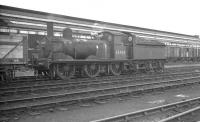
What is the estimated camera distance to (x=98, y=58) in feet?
49.3

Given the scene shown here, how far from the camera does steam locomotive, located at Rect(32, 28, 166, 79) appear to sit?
1294 centimetres

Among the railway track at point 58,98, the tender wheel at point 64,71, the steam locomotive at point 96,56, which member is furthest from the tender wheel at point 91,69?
the railway track at point 58,98

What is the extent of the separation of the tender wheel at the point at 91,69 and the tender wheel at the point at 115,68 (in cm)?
140

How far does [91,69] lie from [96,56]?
1076 millimetres

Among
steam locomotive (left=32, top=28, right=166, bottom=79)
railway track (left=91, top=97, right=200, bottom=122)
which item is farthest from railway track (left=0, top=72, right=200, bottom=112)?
steam locomotive (left=32, top=28, right=166, bottom=79)

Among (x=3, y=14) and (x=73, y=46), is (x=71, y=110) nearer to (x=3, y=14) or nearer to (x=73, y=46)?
(x=73, y=46)

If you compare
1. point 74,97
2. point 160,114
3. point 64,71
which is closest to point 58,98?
point 74,97

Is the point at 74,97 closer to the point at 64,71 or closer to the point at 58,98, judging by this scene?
the point at 58,98

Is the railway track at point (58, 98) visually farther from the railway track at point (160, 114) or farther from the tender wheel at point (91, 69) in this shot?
the tender wheel at point (91, 69)

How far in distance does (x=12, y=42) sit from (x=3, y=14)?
2772 mm

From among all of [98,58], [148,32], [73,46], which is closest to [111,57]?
[98,58]

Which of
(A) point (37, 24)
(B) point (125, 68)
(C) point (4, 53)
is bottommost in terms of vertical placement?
(B) point (125, 68)

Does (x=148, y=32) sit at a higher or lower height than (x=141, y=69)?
higher

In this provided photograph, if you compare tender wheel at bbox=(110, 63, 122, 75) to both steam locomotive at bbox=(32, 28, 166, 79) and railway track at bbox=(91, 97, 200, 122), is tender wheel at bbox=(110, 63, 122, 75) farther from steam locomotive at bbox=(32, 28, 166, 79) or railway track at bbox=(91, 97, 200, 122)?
railway track at bbox=(91, 97, 200, 122)
